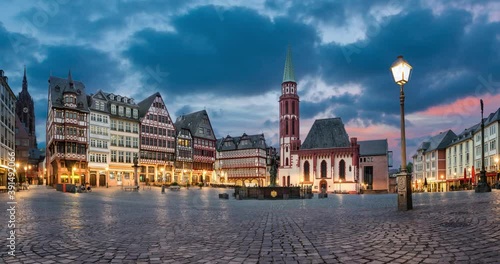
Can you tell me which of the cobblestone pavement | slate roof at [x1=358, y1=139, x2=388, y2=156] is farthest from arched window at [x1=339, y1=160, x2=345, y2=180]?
the cobblestone pavement

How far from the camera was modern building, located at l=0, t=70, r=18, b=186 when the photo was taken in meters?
48.9

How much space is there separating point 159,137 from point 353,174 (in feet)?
133

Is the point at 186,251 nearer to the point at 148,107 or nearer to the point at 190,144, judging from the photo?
the point at 148,107

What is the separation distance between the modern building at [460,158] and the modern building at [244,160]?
150 ft

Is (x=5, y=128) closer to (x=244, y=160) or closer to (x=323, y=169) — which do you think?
(x=323, y=169)

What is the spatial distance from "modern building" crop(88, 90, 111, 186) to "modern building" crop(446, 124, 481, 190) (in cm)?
6579

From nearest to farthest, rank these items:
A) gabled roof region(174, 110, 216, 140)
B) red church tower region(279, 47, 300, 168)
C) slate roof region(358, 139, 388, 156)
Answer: red church tower region(279, 47, 300, 168) → slate roof region(358, 139, 388, 156) → gabled roof region(174, 110, 216, 140)

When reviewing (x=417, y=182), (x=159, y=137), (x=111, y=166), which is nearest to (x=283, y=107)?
(x=159, y=137)

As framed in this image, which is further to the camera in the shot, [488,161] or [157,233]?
[488,161]

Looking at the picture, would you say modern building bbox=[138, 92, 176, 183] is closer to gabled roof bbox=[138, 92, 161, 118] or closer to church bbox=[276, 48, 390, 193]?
gabled roof bbox=[138, 92, 161, 118]

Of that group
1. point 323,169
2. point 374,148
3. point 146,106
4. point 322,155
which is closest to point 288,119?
point 322,155

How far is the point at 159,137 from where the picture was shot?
277 ft

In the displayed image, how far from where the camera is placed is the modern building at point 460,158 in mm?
81412

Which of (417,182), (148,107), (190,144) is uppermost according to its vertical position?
(148,107)
